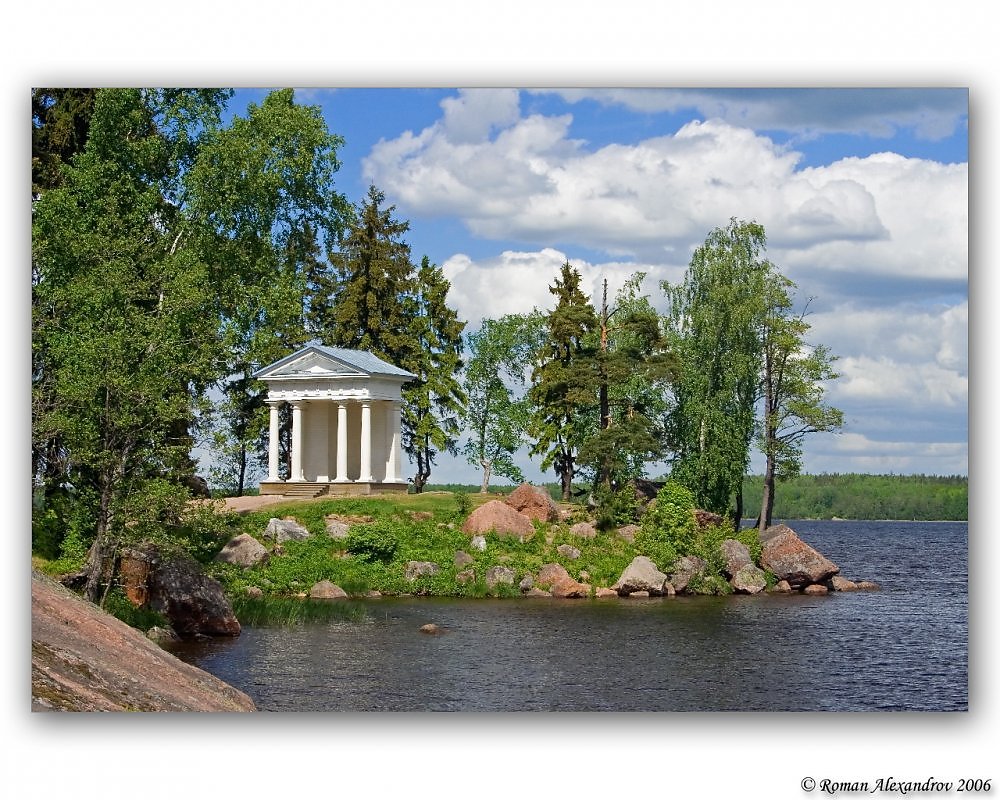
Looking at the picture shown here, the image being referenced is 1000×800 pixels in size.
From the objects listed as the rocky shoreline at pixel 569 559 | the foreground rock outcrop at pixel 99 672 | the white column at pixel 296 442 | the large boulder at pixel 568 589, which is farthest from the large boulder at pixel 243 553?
the foreground rock outcrop at pixel 99 672

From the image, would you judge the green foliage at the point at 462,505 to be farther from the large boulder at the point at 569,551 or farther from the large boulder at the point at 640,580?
the large boulder at the point at 640,580

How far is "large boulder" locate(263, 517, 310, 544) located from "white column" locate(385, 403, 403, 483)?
8736mm

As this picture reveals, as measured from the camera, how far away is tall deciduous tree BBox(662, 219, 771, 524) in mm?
36375

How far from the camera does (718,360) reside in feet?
125

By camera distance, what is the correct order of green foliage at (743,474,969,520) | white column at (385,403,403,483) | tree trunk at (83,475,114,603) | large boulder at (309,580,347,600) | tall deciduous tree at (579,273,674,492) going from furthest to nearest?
white column at (385,403,403,483), tall deciduous tree at (579,273,674,492), large boulder at (309,580,347,600), tree trunk at (83,475,114,603), green foliage at (743,474,969,520)

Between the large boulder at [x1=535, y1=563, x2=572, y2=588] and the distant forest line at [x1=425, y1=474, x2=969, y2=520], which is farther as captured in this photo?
the large boulder at [x1=535, y1=563, x2=572, y2=588]

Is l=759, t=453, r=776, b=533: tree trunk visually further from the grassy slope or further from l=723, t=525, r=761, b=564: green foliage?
the grassy slope

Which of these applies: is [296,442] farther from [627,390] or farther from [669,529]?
[669,529]

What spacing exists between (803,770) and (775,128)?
8176 mm

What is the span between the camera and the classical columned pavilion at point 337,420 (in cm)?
3694

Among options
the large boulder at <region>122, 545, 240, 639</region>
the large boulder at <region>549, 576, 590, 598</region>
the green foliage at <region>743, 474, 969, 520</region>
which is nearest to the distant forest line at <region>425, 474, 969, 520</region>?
the green foliage at <region>743, 474, 969, 520</region>
